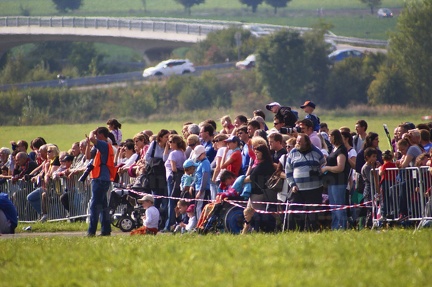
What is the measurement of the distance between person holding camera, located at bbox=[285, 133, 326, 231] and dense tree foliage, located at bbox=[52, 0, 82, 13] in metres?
139

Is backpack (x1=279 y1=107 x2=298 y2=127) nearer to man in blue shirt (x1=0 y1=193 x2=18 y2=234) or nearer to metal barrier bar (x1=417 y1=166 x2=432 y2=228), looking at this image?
metal barrier bar (x1=417 y1=166 x2=432 y2=228)

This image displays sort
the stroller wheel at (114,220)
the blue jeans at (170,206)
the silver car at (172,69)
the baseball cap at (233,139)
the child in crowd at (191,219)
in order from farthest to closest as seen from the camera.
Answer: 1. the silver car at (172,69)
2. the stroller wheel at (114,220)
3. the blue jeans at (170,206)
4. the child in crowd at (191,219)
5. the baseball cap at (233,139)

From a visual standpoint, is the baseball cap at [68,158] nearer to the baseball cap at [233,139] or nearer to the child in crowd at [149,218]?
the child in crowd at [149,218]

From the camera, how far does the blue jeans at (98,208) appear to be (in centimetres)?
1881

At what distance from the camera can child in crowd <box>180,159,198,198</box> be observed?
19562mm

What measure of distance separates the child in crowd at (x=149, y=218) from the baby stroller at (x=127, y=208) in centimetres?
170

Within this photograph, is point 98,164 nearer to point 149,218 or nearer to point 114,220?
point 149,218

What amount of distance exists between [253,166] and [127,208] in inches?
161

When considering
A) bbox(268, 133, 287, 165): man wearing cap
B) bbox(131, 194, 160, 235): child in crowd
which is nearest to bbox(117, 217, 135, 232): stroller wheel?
bbox(131, 194, 160, 235): child in crowd

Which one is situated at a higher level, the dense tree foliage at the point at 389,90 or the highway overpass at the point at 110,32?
the highway overpass at the point at 110,32

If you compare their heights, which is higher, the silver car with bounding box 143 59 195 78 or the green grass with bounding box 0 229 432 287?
the green grass with bounding box 0 229 432 287

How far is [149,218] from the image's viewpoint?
18812 millimetres

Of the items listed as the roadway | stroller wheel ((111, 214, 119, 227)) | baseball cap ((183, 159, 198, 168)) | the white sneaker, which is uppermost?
baseball cap ((183, 159, 198, 168))

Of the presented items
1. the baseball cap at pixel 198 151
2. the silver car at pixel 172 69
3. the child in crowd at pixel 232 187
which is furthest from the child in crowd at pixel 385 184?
the silver car at pixel 172 69
